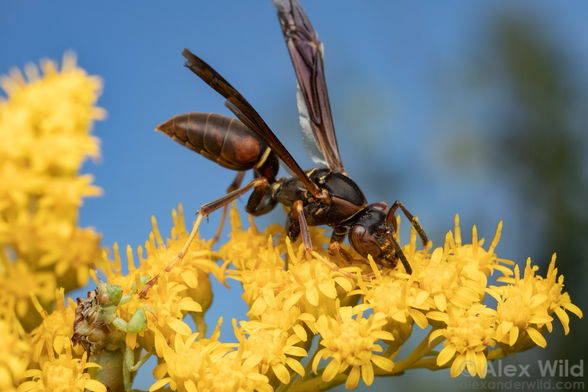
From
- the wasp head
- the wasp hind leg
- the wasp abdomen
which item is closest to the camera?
the wasp hind leg

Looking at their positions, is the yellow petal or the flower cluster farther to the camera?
the yellow petal

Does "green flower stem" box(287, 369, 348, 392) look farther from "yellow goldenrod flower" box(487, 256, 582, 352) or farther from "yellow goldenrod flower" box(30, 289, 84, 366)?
"yellow goldenrod flower" box(30, 289, 84, 366)

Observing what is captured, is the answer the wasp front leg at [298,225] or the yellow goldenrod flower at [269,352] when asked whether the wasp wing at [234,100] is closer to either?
the wasp front leg at [298,225]

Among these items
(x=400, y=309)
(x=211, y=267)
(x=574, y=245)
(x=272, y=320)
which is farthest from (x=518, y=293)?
(x=574, y=245)

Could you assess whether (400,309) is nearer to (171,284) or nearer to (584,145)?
(171,284)

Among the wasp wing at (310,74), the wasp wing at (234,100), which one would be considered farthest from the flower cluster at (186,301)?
the wasp wing at (310,74)

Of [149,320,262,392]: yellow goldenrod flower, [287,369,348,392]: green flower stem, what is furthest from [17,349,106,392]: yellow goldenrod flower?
[287,369,348,392]: green flower stem

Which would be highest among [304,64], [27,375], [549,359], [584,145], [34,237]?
[304,64]
